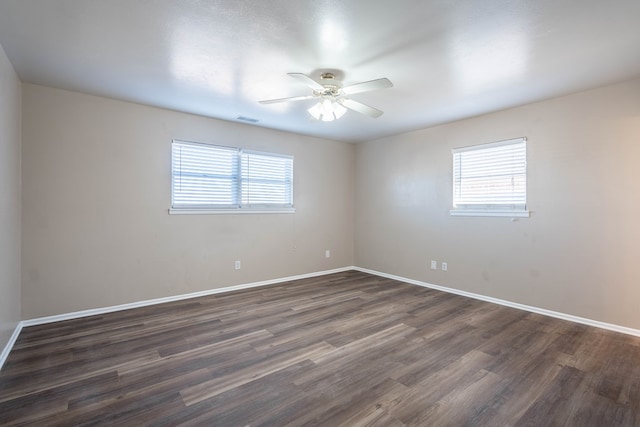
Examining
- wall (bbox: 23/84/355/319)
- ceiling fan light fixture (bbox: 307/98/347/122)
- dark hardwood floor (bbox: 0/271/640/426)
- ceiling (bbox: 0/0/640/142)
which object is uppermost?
ceiling (bbox: 0/0/640/142)

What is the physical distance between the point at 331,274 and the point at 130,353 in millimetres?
3529

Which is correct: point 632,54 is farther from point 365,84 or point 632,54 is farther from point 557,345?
point 557,345

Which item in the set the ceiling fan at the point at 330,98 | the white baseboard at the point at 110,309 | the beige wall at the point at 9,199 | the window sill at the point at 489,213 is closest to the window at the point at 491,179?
the window sill at the point at 489,213

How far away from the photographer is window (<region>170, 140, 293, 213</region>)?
4.06 m

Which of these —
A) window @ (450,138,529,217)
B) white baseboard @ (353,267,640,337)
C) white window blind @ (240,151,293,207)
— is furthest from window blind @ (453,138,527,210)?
white window blind @ (240,151,293,207)

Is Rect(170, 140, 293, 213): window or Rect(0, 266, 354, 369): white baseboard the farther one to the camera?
Rect(170, 140, 293, 213): window

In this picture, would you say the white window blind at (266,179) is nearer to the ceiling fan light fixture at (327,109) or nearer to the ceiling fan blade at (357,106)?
the ceiling fan light fixture at (327,109)

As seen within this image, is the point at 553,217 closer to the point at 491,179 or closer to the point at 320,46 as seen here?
the point at 491,179

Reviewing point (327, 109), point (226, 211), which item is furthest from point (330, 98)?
point (226, 211)

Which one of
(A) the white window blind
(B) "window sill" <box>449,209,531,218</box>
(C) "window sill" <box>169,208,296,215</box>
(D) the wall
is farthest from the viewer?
(A) the white window blind

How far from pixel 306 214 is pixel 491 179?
2.89 metres

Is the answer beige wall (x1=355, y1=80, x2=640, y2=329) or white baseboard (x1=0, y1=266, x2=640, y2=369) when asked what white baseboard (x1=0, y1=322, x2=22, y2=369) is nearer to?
white baseboard (x1=0, y1=266, x2=640, y2=369)

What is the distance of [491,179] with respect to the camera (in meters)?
4.04

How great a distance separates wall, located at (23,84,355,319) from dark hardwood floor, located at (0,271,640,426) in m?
0.44
